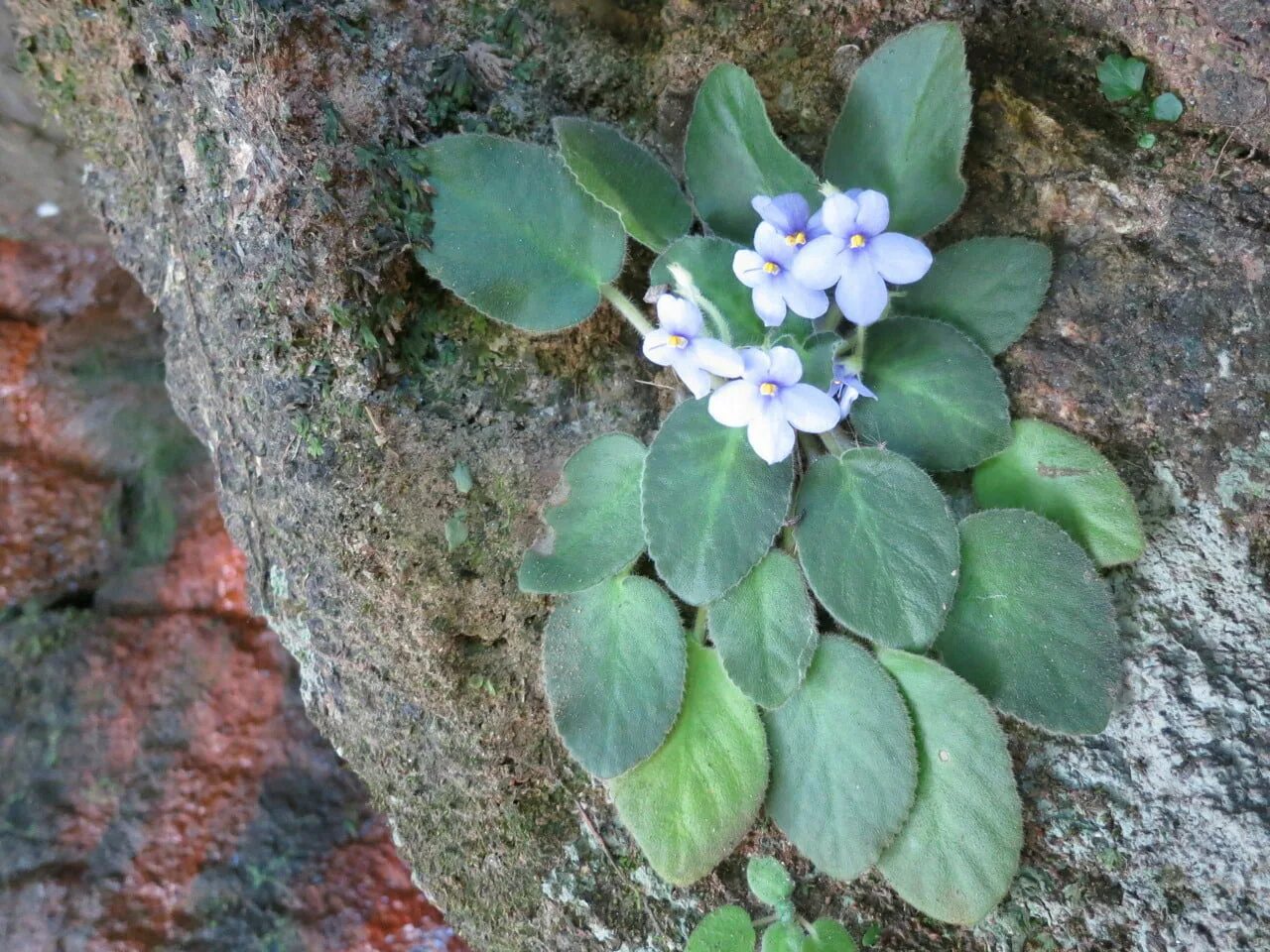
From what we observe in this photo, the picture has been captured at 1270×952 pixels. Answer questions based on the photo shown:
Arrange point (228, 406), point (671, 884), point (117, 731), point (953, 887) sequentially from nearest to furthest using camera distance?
point (953, 887) < point (671, 884) < point (228, 406) < point (117, 731)

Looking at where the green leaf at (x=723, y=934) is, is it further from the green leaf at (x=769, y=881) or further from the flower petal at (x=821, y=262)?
the flower petal at (x=821, y=262)

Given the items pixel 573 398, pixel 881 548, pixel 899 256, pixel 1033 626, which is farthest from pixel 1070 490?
pixel 573 398

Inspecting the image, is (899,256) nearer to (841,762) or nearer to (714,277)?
(714,277)

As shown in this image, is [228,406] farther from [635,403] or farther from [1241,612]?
[1241,612]

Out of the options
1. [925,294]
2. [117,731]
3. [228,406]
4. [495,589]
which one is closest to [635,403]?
[495,589]

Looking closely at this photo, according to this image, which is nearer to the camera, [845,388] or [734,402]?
[734,402]

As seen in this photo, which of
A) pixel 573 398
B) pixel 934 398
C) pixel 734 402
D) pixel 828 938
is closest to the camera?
pixel 734 402
